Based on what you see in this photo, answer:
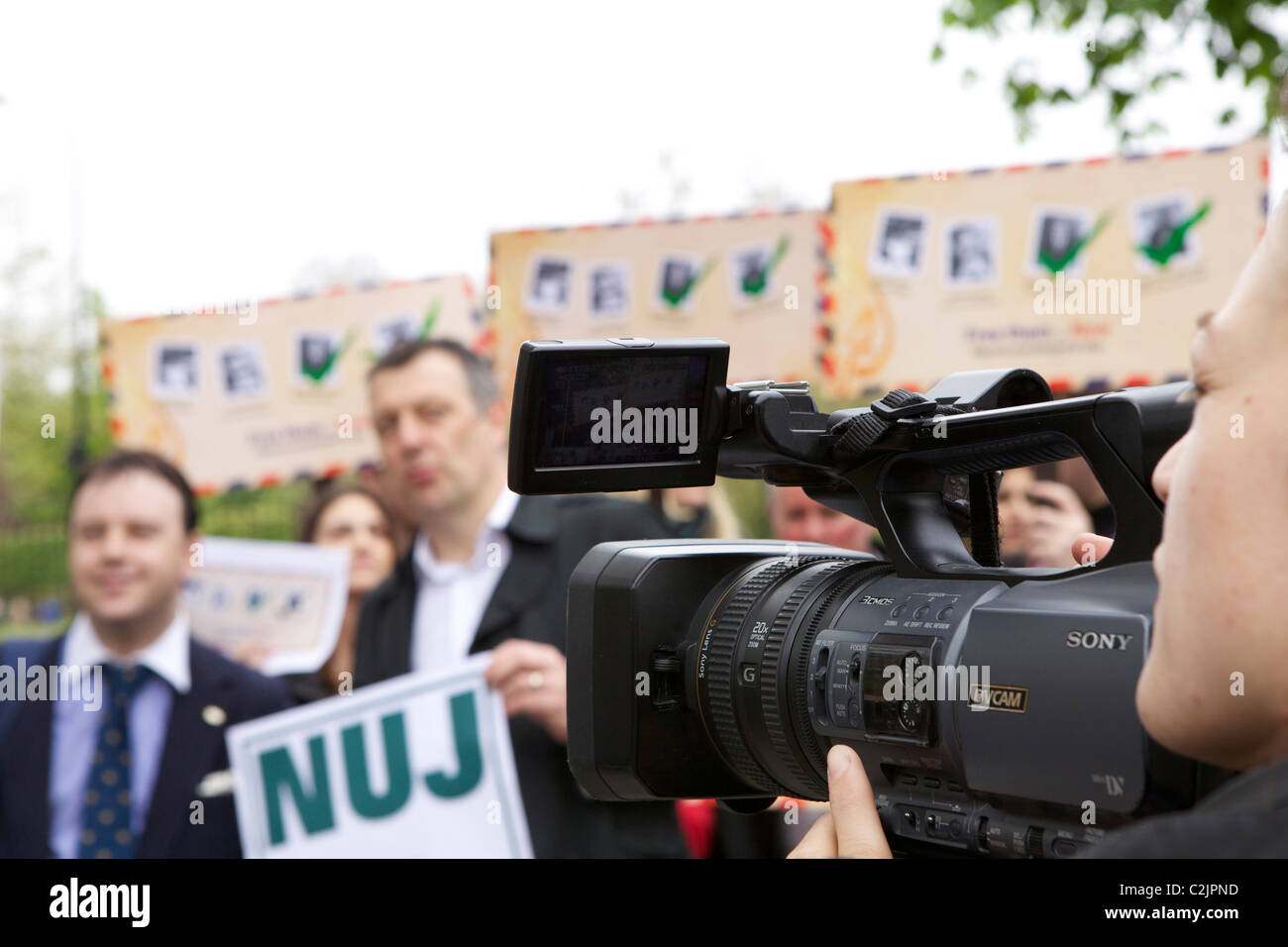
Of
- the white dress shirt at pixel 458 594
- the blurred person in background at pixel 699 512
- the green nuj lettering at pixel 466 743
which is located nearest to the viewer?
the green nuj lettering at pixel 466 743

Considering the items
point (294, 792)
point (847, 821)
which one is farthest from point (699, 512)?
point (847, 821)

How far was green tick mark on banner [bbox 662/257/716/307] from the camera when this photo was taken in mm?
3057

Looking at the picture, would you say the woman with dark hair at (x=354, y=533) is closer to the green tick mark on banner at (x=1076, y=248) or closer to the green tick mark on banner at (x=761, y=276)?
the green tick mark on banner at (x=761, y=276)

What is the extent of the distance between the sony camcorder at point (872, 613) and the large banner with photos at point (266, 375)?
181 centimetres

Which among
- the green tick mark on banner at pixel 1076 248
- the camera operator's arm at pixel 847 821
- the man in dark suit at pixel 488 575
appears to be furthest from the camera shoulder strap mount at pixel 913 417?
the green tick mark on banner at pixel 1076 248

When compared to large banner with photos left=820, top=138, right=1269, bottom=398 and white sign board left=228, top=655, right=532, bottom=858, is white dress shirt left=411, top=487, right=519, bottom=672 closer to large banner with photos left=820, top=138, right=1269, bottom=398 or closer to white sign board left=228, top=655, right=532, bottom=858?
white sign board left=228, top=655, right=532, bottom=858

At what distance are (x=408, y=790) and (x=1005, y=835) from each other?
79.8 inches

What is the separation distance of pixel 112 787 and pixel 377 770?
1.90 ft

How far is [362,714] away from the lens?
112 inches

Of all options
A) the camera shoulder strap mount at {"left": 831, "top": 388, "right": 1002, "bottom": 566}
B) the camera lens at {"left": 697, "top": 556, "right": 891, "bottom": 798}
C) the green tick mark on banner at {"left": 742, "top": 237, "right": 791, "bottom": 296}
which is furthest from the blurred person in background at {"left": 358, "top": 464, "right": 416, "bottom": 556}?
the camera shoulder strap mount at {"left": 831, "top": 388, "right": 1002, "bottom": 566}

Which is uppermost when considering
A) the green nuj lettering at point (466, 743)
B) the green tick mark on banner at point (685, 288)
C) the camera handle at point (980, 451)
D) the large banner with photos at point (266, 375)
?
the green tick mark on banner at point (685, 288)

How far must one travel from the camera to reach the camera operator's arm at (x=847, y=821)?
3.56 ft

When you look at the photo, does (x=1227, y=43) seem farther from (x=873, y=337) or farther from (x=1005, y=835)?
(x=1005, y=835)

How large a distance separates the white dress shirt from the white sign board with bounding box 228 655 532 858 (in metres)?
0.07
